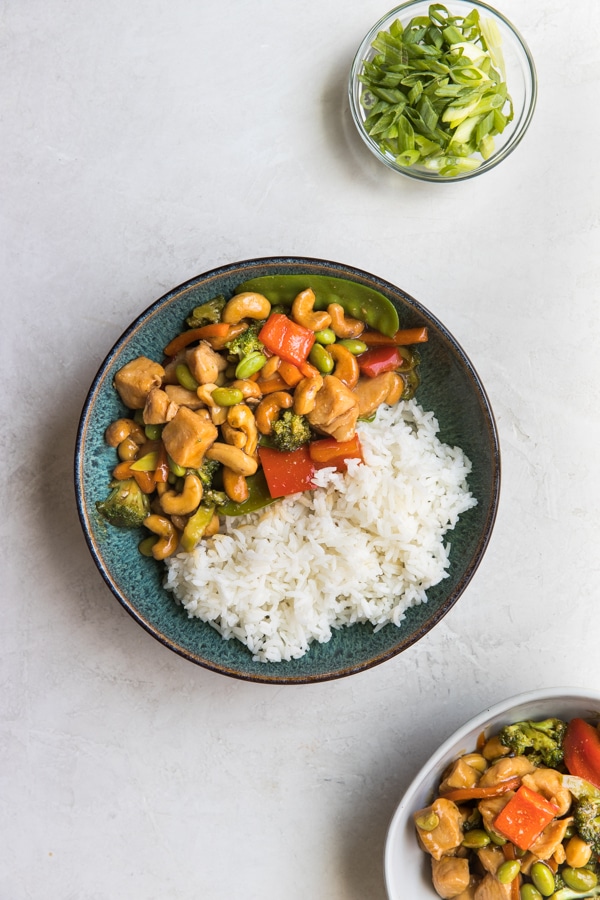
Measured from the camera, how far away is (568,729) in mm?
2920

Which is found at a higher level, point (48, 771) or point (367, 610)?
point (367, 610)

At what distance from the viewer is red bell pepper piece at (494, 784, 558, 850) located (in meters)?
2.73

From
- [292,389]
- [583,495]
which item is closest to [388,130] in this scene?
[292,389]

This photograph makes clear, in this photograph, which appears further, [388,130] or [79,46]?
[79,46]

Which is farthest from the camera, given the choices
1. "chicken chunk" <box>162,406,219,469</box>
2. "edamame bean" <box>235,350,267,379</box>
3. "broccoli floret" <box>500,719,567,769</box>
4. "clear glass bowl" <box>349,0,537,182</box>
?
"clear glass bowl" <box>349,0,537,182</box>

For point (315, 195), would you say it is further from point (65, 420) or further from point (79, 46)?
point (65, 420)

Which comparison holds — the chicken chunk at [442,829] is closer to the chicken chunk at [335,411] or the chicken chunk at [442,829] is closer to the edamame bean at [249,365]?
the chicken chunk at [335,411]

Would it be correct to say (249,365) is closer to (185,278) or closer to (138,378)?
(138,378)

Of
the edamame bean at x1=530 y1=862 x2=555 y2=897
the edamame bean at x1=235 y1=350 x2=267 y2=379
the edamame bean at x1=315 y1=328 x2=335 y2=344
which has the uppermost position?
the edamame bean at x1=315 y1=328 x2=335 y2=344

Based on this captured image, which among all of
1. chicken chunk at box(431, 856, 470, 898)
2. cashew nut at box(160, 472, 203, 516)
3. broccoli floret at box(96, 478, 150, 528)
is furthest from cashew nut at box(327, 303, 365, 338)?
chicken chunk at box(431, 856, 470, 898)

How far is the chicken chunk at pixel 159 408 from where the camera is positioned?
276 centimetres

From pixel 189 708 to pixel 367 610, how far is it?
0.93 metres

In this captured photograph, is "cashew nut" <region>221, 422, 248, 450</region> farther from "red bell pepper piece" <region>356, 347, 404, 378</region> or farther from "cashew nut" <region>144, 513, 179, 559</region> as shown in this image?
"red bell pepper piece" <region>356, 347, 404, 378</region>

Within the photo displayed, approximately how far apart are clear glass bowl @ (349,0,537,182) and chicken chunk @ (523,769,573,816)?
2365 mm
